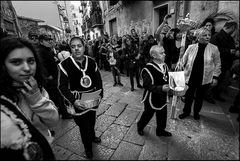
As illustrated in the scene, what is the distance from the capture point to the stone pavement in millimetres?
2055

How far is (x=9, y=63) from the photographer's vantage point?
101 cm

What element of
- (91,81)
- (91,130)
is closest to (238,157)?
(91,130)

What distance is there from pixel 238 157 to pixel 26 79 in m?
2.68

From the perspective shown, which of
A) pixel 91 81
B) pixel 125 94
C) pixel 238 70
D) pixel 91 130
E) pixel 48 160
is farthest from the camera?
pixel 125 94

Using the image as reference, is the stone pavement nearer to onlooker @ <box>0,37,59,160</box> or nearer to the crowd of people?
the crowd of people

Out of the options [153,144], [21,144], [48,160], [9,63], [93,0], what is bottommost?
[153,144]

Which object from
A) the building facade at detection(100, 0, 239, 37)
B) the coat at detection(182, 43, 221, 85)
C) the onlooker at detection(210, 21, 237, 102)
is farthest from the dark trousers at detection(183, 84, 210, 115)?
the building facade at detection(100, 0, 239, 37)

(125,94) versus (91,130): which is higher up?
(91,130)

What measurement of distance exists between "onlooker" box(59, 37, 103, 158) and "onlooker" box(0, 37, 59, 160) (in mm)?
657

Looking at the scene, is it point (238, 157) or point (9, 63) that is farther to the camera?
point (238, 157)

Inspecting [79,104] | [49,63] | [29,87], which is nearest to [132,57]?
[49,63]

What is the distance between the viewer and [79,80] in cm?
190

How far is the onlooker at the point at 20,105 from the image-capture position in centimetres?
91

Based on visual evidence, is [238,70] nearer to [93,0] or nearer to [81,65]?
[81,65]
